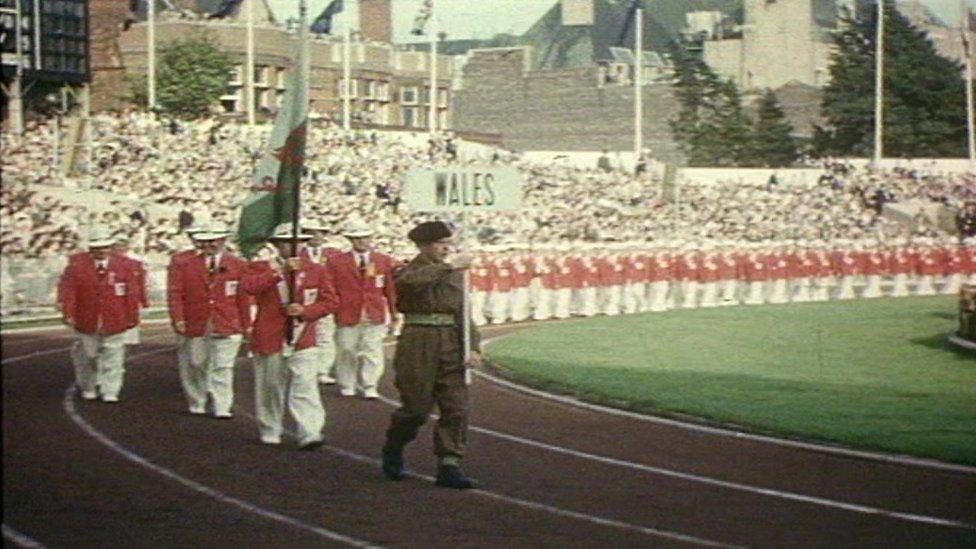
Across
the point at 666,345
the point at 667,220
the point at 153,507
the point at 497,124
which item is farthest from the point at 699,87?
the point at 153,507

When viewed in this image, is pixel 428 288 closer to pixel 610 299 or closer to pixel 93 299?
pixel 93 299

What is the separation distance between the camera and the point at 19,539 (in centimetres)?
972

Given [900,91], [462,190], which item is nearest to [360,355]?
[462,190]

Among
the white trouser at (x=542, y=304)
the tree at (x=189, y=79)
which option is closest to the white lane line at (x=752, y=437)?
the white trouser at (x=542, y=304)

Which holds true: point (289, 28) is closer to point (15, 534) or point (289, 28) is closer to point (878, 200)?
point (878, 200)

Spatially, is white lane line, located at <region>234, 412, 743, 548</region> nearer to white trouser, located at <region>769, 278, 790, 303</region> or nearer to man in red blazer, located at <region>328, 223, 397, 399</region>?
man in red blazer, located at <region>328, 223, 397, 399</region>

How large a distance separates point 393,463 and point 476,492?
2.61 ft

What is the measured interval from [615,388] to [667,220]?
103 feet

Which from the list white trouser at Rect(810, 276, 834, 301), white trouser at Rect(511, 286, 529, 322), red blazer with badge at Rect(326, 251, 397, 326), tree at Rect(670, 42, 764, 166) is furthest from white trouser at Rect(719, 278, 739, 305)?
red blazer with badge at Rect(326, 251, 397, 326)

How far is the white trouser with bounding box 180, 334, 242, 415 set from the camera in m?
16.7

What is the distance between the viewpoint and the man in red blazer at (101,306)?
18031 millimetres

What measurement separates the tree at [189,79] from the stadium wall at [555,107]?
2262cm

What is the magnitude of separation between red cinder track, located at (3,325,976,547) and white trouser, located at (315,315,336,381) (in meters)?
1.40

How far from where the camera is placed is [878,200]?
46469mm
